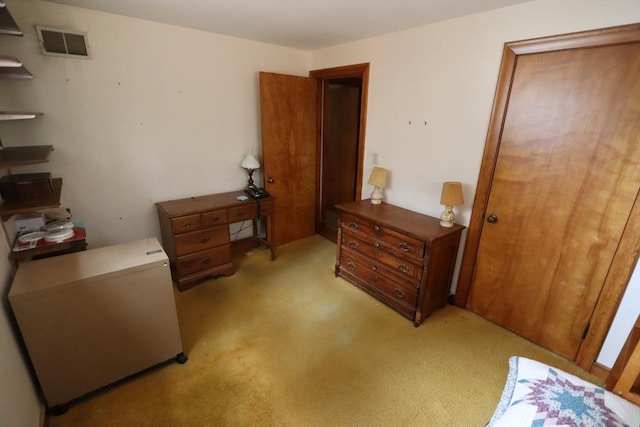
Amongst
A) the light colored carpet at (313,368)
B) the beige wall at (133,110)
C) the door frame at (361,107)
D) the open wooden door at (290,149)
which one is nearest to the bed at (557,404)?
the light colored carpet at (313,368)

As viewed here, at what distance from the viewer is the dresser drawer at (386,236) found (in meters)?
2.21

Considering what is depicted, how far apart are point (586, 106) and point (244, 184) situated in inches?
118

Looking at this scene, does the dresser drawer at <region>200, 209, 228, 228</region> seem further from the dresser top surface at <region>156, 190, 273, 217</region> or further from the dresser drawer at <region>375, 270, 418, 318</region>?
the dresser drawer at <region>375, 270, 418, 318</region>

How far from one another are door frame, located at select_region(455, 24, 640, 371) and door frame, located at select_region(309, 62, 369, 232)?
1.27 metres

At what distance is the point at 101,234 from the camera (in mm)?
2598

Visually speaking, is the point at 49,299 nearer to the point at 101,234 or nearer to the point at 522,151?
the point at 101,234

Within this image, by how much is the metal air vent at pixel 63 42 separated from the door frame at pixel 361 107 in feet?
→ 7.24

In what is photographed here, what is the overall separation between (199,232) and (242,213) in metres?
0.46

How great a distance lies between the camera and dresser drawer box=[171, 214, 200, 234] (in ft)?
8.23

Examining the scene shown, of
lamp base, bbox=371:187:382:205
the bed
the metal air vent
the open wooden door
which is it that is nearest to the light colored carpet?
the bed

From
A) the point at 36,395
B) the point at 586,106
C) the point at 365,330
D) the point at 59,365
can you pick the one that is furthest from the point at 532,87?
the point at 36,395

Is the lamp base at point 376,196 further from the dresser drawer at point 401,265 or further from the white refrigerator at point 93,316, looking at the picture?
the white refrigerator at point 93,316

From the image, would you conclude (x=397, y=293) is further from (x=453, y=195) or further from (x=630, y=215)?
(x=630, y=215)

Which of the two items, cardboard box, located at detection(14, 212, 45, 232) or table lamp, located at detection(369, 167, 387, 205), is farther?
table lamp, located at detection(369, 167, 387, 205)
